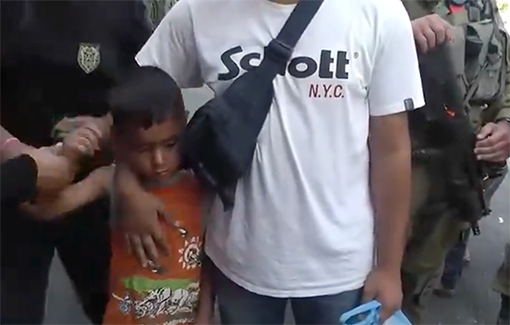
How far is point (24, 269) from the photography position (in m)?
1.10

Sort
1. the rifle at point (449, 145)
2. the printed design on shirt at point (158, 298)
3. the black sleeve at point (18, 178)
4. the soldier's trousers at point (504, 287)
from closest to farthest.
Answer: the black sleeve at point (18, 178)
the printed design on shirt at point (158, 298)
the rifle at point (449, 145)
the soldier's trousers at point (504, 287)

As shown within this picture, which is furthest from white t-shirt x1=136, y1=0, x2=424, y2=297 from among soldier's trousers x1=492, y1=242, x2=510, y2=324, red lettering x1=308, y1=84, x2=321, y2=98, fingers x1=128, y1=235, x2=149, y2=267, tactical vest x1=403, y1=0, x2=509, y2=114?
soldier's trousers x1=492, y1=242, x2=510, y2=324

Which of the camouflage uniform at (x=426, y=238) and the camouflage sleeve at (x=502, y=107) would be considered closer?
the camouflage uniform at (x=426, y=238)

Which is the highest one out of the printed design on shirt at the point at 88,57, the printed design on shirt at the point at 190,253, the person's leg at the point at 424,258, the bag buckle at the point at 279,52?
the bag buckle at the point at 279,52

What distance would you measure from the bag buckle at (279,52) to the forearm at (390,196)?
6.5 inches

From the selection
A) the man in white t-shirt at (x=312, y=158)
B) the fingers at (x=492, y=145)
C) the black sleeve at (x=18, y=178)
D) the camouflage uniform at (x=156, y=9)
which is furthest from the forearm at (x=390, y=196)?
the black sleeve at (x=18, y=178)

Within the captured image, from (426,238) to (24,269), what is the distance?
624 millimetres

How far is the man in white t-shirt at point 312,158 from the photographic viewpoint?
3.10ft

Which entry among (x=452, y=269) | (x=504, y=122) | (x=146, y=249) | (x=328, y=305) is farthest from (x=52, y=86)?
(x=452, y=269)

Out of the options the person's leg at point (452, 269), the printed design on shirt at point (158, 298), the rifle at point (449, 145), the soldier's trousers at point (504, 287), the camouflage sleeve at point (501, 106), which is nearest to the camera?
the printed design on shirt at point (158, 298)

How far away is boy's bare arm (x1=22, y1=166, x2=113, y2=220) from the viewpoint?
1.02 metres

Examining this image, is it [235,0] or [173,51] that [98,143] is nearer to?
[173,51]

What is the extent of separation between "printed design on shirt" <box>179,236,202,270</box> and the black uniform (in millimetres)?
121

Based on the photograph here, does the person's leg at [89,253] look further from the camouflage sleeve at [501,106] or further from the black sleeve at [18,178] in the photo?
the camouflage sleeve at [501,106]
